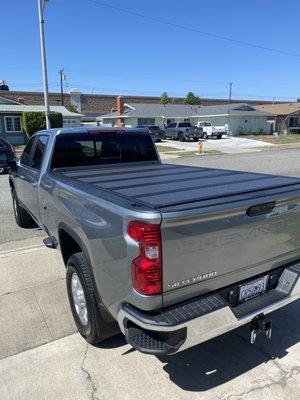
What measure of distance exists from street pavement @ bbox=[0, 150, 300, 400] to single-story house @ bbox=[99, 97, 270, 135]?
46.1m

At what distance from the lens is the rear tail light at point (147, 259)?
2383mm

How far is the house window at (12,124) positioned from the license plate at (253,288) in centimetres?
3459

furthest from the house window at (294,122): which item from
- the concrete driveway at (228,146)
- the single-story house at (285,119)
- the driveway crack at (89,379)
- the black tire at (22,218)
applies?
the driveway crack at (89,379)

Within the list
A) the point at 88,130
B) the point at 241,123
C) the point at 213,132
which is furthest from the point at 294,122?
the point at 88,130

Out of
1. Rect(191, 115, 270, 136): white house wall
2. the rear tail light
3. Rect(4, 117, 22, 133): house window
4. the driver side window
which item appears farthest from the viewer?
Rect(191, 115, 270, 136): white house wall

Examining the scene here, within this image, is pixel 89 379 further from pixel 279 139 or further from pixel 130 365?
pixel 279 139

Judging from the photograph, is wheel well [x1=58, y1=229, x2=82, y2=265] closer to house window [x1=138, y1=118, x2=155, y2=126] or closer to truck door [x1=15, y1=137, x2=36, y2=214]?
truck door [x1=15, y1=137, x2=36, y2=214]

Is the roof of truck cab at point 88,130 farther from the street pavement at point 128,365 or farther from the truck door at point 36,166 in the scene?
the street pavement at point 128,365

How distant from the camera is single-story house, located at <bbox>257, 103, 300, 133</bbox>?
56.0 m

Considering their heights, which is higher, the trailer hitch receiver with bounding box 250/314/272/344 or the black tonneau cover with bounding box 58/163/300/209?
the black tonneau cover with bounding box 58/163/300/209

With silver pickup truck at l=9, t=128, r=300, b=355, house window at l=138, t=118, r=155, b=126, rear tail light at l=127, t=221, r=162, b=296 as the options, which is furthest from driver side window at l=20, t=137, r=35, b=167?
house window at l=138, t=118, r=155, b=126

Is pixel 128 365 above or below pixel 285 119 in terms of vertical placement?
below

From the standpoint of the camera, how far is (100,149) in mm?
5102

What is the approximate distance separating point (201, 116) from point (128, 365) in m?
51.7
